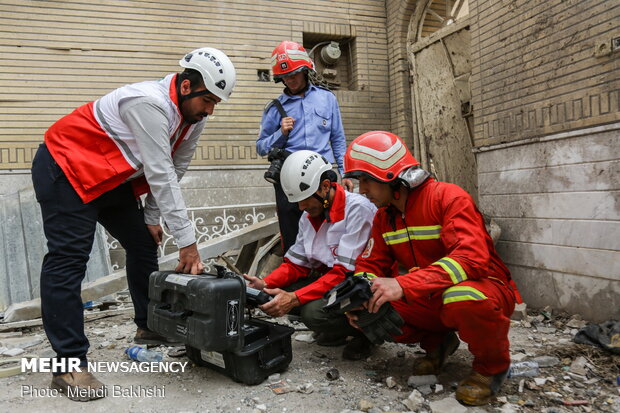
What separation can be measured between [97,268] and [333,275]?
368 cm

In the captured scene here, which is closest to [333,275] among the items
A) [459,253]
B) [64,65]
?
[459,253]

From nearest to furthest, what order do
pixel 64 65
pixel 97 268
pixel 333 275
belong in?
pixel 333 275
pixel 97 268
pixel 64 65

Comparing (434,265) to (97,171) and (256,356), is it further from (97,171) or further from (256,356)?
(97,171)

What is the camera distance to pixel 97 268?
5398 mm

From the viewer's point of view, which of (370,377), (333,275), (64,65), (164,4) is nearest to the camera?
(370,377)

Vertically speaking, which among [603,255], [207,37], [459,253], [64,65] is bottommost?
[603,255]

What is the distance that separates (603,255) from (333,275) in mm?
2236

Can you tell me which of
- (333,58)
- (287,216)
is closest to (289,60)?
(287,216)

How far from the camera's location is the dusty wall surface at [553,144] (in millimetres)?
3543

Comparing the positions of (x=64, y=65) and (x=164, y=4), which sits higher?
(x=164, y=4)

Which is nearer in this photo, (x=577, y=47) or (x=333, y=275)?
(x=333, y=275)

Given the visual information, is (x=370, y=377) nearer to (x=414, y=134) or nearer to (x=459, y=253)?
(x=459, y=253)

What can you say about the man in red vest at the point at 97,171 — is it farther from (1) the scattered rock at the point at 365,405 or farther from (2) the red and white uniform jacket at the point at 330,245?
(1) the scattered rock at the point at 365,405

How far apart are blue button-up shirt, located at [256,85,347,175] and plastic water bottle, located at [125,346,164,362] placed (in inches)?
71.2
